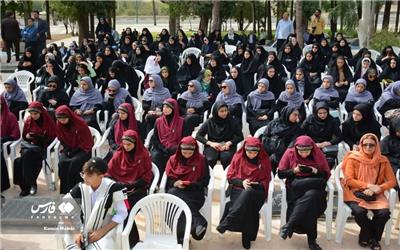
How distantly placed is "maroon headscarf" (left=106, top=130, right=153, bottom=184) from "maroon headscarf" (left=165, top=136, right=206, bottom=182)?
0.20 metres

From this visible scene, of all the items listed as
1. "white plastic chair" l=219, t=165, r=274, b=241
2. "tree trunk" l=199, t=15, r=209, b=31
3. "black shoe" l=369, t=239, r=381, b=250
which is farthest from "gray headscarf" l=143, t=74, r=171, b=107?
"tree trunk" l=199, t=15, r=209, b=31

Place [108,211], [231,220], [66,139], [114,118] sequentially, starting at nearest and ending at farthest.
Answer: [108,211]
[231,220]
[66,139]
[114,118]

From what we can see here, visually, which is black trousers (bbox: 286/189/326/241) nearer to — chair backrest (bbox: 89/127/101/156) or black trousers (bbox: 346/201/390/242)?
black trousers (bbox: 346/201/390/242)

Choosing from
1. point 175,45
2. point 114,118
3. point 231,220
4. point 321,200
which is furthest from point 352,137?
point 175,45

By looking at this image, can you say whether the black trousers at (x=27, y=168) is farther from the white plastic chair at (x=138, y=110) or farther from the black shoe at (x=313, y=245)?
the black shoe at (x=313, y=245)

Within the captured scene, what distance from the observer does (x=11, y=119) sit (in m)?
5.43

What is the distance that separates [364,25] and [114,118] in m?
8.14

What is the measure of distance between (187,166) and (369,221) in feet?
5.19

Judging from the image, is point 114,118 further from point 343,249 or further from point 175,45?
point 175,45

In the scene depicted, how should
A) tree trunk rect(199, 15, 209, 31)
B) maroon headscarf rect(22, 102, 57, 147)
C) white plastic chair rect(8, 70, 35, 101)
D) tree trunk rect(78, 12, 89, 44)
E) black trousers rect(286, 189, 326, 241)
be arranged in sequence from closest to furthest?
black trousers rect(286, 189, 326, 241), maroon headscarf rect(22, 102, 57, 147), white plastic chair rect(8, 70, 35, 101), tree trunk rect(78, 12, 89, 44), tree trunk rect(199, 15, 209, 31)

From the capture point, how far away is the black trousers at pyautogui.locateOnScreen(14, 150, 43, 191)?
5.13m

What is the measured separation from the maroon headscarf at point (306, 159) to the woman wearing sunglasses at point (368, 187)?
21 cm

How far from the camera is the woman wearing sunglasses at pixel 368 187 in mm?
4102

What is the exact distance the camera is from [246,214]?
13.4ft
